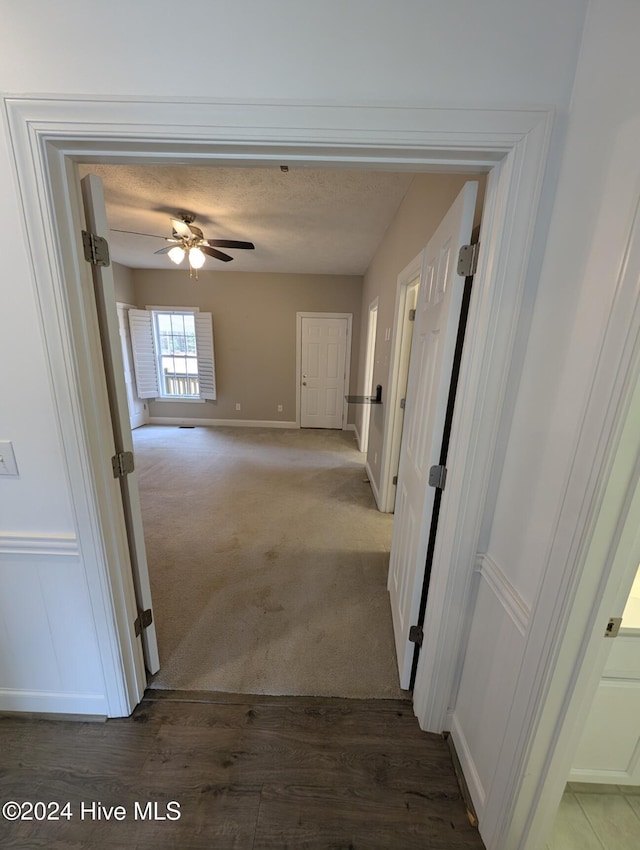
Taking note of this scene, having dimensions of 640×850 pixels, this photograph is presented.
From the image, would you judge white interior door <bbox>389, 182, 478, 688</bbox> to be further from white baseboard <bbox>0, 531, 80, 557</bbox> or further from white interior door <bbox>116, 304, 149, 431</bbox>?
white interior door <bbox>116, 304, 149, 431</bbox>

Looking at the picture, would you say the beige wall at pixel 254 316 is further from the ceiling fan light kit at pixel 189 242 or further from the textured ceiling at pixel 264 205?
the ceiling fan light kit at pixel 189 242

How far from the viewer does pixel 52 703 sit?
132cm

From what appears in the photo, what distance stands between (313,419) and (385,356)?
2.85 m

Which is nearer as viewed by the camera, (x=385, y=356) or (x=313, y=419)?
(x=385, y=356)

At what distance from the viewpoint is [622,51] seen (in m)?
0.66

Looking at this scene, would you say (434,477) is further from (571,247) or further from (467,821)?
(467,821)

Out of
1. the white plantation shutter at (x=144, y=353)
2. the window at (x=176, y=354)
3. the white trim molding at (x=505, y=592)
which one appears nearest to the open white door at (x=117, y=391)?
the white trim molding at (x=505, y=592)

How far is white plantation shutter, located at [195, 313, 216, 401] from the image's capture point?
5430 millimetres

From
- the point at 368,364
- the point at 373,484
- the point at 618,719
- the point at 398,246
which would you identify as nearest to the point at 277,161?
the point at 618,719

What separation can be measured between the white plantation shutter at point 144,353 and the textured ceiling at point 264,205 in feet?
4.41

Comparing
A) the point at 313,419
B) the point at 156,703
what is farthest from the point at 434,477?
the point at 313,419

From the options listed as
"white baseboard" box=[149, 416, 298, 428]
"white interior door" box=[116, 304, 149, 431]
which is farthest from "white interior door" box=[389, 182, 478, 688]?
"white interior door" box=[116, 304, 149, 431]

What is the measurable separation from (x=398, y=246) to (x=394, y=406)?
1389 millimetres

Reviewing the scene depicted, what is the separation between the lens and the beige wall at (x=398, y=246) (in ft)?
5.52
